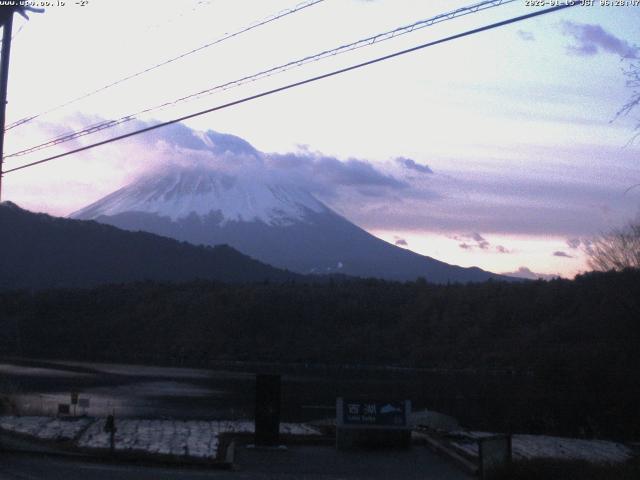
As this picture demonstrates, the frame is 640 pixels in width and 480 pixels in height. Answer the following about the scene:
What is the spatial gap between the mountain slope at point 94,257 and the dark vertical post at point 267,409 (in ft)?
324

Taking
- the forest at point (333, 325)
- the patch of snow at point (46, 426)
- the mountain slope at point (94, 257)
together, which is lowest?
the patch of snow at point (46, 426)

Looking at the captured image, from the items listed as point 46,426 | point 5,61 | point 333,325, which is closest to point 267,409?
point 46,426

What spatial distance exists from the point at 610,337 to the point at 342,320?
46520mm

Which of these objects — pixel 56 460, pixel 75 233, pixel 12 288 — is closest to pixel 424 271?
pixel 75 233

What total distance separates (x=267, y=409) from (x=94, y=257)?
112 m

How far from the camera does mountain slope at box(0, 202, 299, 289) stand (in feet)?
399

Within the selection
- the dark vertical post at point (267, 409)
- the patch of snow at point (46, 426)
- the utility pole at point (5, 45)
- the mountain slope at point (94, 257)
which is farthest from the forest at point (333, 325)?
the utility pole at point (5, 45)

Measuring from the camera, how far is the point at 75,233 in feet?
439

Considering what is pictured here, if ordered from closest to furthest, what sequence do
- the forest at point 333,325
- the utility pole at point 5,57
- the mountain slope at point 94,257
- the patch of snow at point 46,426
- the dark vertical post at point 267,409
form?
1. the dark vertical post at point 267,409
2. the utility pole at point 5,57
3. the patch of snow at point 46,426
4. the forest at point 333,325
5. the mountain slope at point 94,257

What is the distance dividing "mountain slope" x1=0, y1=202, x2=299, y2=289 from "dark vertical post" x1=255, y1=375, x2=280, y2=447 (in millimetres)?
98668

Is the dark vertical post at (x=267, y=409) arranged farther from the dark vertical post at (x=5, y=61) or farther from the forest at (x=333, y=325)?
the forest at (x=333, y=325)

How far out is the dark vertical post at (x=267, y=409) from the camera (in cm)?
2134

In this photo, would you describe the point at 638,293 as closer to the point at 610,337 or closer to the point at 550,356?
the point at 610,337

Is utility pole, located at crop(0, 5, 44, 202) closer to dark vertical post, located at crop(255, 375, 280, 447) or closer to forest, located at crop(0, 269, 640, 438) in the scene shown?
dark vertical post, located at crop(255, 375, 280, 447)
